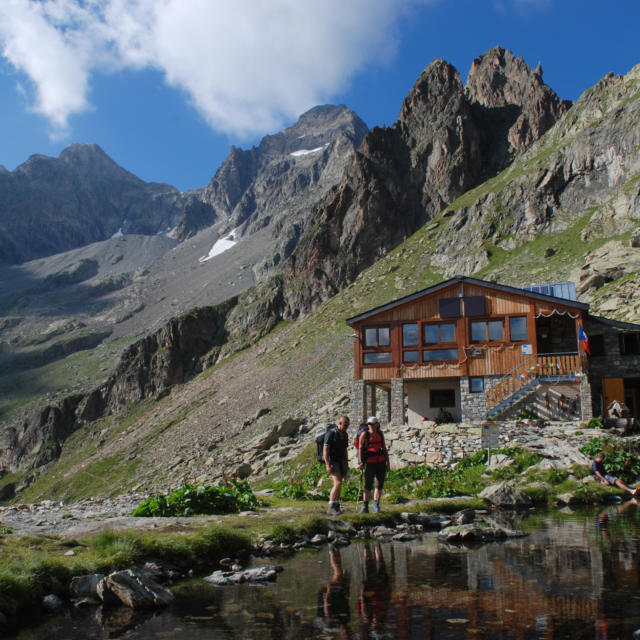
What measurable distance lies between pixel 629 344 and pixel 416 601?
3228 cm

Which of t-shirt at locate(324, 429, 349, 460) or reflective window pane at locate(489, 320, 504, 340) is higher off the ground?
reflective window pane at locate(489, 320, 504, 340)

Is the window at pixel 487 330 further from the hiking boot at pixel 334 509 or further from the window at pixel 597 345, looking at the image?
the hiking boot at pixel 334 509

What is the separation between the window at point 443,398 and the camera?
36656mm

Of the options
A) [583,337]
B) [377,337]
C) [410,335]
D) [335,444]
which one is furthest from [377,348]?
[335,444]

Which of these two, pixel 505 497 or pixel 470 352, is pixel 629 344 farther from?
pixel 505 497

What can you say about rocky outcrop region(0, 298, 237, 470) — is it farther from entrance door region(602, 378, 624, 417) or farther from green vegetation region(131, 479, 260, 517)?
green vegetation region(131, 479, 260, 517)

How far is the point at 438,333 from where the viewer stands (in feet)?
114

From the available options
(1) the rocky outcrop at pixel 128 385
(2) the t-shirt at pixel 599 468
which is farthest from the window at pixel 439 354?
(1) the rocky outcrop at pixel 128 385

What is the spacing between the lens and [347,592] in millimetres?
7902

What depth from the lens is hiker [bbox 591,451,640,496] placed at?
60.6 feet

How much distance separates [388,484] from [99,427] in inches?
3751

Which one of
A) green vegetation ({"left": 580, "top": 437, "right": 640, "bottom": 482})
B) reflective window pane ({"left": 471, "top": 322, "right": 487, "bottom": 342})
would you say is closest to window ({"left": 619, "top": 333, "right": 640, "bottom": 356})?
reflective window pane ({"left": 471, "top": 322, "right": 487, "bottom": 342})

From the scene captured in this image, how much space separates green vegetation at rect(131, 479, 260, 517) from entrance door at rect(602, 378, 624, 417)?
2575 centimetres

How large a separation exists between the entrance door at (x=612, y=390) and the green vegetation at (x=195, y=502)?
25.8 meters
